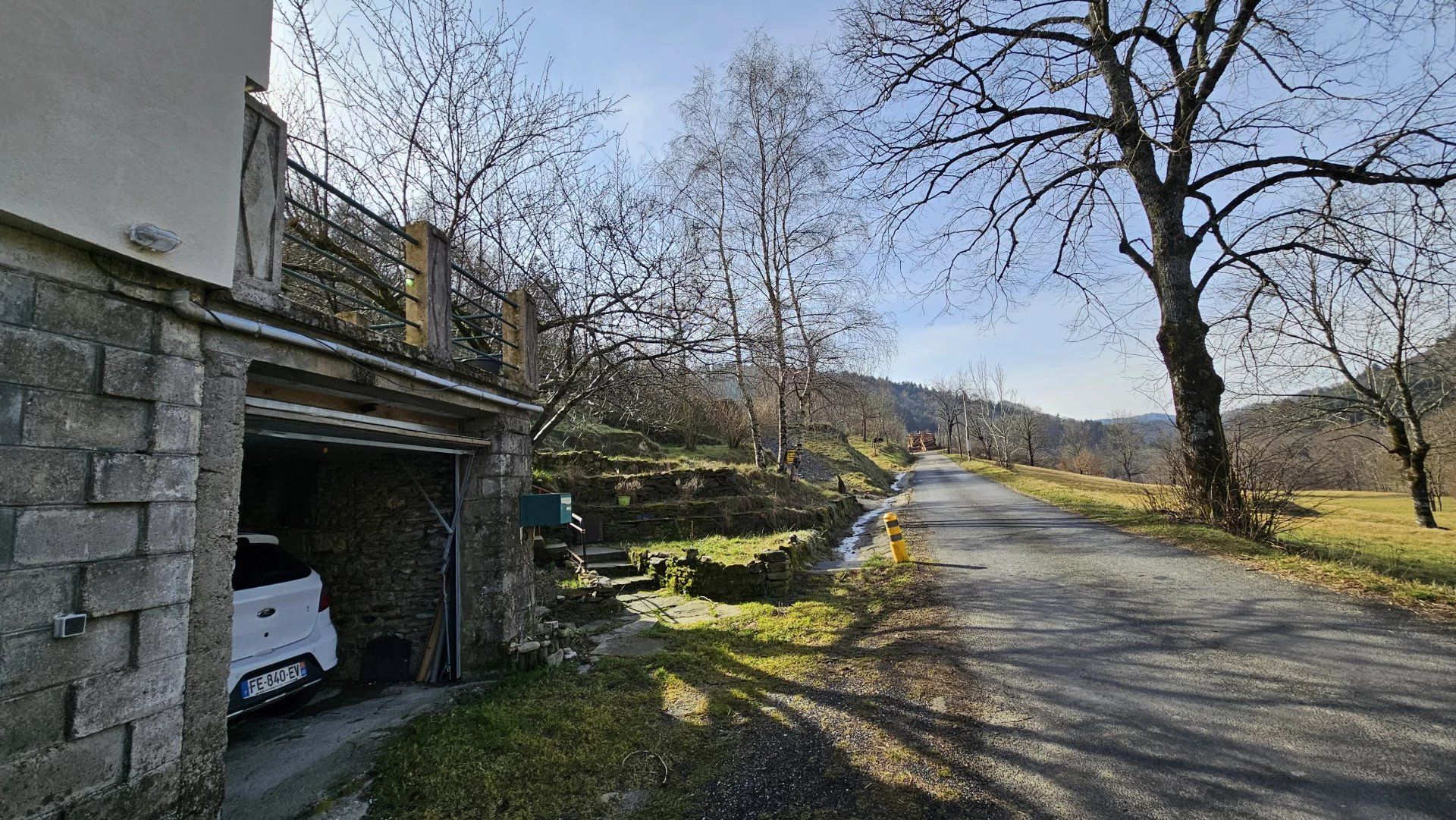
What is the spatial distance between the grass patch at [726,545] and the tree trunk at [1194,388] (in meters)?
6.70

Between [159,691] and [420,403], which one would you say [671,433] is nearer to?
[420,403]

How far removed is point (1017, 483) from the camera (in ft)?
88.1

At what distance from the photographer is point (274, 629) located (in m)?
4.58

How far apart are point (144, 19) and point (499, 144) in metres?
5.90

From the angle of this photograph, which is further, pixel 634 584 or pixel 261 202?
pixel 634 584

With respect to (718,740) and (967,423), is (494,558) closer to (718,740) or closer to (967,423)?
(718,740)

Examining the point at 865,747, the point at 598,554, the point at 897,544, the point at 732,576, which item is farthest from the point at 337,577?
the point at 897,544

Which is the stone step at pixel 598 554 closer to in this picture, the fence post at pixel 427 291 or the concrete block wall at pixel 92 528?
the fence post at pixel 427 291

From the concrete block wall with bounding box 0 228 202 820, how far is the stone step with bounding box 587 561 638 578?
792 cm

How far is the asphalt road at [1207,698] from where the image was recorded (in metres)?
2.94

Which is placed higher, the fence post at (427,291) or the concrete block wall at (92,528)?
the fence post at (427,291)

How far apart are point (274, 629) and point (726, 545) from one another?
318 inches

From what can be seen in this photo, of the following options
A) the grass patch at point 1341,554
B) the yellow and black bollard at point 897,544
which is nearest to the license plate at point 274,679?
the yellow and black bollard at point 897,544

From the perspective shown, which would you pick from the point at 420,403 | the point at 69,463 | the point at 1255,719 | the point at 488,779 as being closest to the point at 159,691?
the point at 69,463
